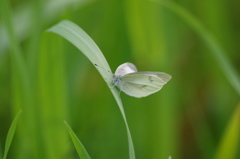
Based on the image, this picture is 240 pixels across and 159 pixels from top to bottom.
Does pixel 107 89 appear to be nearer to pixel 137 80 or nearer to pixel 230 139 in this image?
pixel 230 139

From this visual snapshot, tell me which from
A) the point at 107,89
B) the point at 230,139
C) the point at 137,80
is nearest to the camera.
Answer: the point at 137,80

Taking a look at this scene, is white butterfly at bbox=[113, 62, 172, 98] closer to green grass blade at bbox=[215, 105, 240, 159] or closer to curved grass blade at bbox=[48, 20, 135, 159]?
curved grass blade at bbox=[48, 20, 135, 159]

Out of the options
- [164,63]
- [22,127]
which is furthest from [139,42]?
[22,127]

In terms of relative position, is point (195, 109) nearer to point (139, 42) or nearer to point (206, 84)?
point (206, 84)

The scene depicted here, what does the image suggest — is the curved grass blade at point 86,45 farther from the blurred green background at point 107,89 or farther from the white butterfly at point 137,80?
the blurred green background at point 107,89

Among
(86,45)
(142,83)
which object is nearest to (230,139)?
(142,83)
